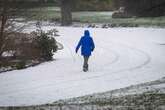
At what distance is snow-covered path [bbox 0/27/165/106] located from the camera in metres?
15.0

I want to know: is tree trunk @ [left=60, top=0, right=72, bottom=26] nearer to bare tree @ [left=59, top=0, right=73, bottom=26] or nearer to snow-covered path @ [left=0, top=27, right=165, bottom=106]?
bare tree @ [left=59, top=0, right=73, bottom=26]

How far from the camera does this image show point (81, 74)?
62.6ft

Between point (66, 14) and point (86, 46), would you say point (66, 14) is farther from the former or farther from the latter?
point (86, 46)

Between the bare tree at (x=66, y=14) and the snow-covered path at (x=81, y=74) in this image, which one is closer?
the snow-covered path at (x=81, y=74)

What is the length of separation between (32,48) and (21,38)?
1.66 m

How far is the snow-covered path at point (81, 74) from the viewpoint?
15.0 metres

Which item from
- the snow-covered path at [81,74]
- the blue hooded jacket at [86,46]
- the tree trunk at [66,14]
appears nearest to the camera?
the snow-covered path at [81,74]

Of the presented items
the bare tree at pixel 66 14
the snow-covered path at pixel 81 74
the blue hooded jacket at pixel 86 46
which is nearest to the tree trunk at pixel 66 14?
the bare tree at pixel 66 14

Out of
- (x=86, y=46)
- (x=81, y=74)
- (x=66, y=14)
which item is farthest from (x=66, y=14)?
(x=81, y=74)

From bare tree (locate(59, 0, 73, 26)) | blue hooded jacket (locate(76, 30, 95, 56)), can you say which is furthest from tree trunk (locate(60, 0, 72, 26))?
blue hooded jacket (locate(76, 30, 95, 56))

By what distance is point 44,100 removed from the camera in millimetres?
13930

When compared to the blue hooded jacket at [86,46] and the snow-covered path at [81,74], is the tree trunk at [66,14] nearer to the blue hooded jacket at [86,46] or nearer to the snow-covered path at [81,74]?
the snow-covered path at [81,74]

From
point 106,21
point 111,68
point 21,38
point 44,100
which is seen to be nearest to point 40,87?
point 44,100

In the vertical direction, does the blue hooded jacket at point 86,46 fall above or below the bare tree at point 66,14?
above
